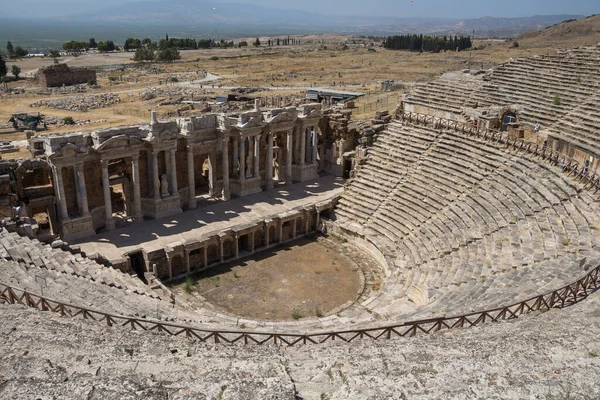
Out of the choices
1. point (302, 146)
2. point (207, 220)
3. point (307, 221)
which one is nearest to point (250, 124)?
point (302, 146)

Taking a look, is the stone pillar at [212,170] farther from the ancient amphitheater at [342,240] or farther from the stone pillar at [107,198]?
the stone pillar at [107,198]

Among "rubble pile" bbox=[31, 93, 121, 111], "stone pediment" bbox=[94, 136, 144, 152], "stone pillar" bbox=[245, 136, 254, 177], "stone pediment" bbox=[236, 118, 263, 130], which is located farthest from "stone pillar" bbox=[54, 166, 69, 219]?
"rubble pile" bbox=[31, 93, 121, 111]

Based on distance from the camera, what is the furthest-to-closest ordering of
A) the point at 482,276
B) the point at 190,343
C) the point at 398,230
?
the point at 398,230
the point at 482,276
the point at 190,343

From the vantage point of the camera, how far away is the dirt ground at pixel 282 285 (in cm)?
2083

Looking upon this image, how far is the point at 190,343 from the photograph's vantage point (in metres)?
11.6

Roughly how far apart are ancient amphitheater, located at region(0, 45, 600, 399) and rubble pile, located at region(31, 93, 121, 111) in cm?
3077

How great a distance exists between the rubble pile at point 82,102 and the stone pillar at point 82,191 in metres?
36.4

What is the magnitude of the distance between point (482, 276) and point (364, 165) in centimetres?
1363

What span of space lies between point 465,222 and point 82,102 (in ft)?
167

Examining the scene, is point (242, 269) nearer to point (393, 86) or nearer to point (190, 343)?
point (190, 343)

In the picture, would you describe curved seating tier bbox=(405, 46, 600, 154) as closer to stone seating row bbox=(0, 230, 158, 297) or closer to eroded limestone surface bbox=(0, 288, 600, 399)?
eroded limestone surface bbox=(0, 288, 600, 399)

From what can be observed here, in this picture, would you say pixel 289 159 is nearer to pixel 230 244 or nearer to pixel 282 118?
pixel 282 118

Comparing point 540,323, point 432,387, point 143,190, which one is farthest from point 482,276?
point 143,190

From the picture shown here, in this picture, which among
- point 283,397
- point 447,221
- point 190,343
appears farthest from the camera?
point 447,221
